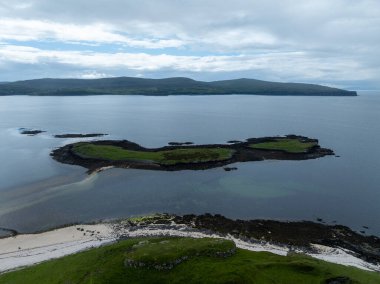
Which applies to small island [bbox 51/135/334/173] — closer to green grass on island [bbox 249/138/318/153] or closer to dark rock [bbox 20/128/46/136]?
green grass on island [bbox 249/138/318/153]

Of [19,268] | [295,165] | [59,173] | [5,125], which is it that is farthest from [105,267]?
[5,125]

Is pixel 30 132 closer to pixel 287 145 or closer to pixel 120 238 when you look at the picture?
pixel 287 145

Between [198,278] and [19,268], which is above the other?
[198,278]

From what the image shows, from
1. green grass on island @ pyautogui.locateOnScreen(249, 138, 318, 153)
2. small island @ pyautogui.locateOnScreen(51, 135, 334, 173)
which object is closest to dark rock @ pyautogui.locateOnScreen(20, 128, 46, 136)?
small island @ pyautogui.locateOnScreen(51, 135, 334, 173)

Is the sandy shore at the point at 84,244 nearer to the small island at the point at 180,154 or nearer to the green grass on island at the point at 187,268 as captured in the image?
Answer: the green grass on island at the point at 187,268

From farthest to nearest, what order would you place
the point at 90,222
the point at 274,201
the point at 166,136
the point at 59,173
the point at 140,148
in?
1. the point at 166,136
2. the point at 140,148
3. the point at 59,173
4. the point at 274,201
5. the point at 90,222

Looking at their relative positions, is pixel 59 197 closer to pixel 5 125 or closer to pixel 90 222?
pixel 90 222
